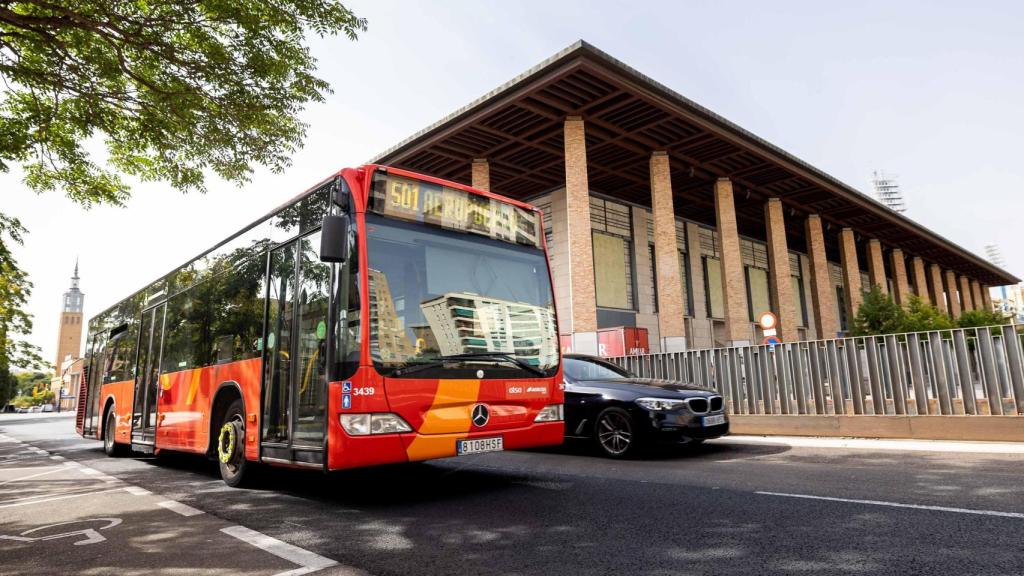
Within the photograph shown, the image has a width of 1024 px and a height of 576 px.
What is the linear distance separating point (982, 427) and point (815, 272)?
99.1 feet

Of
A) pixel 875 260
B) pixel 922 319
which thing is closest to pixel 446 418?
pixel 922 319

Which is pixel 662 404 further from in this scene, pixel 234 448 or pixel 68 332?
pixel 68 332

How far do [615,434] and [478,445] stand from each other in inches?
131

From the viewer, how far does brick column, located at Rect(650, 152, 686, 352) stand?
78.4 feet

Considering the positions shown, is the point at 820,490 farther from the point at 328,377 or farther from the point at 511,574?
the point at 328,377

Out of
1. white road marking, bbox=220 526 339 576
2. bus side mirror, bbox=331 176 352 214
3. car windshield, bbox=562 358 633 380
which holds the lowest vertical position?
white road marking, bbox=220 526 339 576

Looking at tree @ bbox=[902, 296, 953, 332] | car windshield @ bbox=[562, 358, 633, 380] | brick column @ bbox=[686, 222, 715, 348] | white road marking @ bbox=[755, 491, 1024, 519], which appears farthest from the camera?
brick column @ bbox=[686, 222, 715, 348]

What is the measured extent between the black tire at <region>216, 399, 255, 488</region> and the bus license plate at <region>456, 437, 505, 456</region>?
259cm

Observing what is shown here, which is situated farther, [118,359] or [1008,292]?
[1008,292]

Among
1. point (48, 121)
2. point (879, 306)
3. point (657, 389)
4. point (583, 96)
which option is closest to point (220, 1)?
point (48, 121)

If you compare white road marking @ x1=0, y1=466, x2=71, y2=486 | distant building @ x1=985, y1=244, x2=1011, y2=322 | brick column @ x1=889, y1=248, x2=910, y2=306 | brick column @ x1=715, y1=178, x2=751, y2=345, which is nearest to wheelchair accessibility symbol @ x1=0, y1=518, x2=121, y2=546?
white road marking @ x1=0, y1=466, x2=71, y2=486

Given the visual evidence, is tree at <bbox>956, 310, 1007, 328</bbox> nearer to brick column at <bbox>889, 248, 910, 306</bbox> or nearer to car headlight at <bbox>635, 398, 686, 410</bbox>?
brick column at <bbox>889, 248, 910, 306</bbox>

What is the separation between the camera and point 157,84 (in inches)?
360

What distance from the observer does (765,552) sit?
11.2 ft
